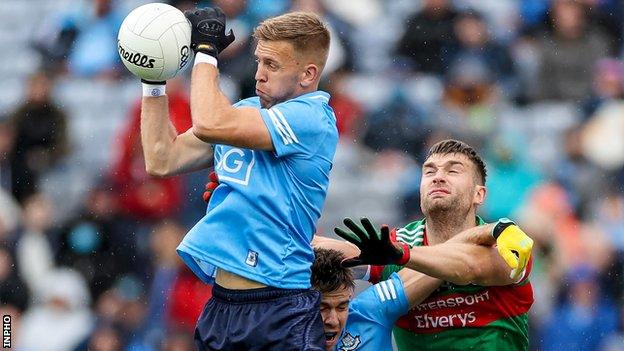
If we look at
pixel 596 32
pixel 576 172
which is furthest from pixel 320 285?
pixel 596 32

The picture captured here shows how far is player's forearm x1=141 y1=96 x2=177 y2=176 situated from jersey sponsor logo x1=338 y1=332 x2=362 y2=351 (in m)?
1.06

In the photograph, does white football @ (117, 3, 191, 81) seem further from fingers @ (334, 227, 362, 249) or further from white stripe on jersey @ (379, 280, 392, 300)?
white stripe on jersey @ (379, 280, 392, 300)

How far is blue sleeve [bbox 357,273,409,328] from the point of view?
18.3 feet

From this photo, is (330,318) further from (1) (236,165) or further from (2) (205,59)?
(2) (205,59)

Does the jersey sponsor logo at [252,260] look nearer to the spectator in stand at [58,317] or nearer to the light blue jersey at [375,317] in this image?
the light blue jersey at [375,317]

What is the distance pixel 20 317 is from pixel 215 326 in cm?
521

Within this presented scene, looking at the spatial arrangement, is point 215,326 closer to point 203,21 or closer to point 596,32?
point 203,21

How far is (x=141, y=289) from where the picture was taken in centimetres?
947

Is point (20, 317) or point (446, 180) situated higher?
point (446, 180)

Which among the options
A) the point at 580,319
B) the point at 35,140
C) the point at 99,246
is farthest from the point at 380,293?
the point at 35,140

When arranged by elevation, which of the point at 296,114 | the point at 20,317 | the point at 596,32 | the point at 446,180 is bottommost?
the point at 20,317

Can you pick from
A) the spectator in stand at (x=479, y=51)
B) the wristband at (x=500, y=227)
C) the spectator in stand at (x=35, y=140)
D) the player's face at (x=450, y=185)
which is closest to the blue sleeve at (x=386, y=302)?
the player's face at (x=450, y=185)

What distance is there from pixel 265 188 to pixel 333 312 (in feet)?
2.55

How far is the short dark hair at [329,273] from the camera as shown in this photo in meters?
5.31
